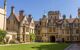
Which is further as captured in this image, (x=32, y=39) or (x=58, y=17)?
(x=58, y=17)

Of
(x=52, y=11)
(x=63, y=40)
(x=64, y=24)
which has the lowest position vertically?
(x=63, y=40)

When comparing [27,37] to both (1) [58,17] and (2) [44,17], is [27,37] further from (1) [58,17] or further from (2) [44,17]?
(1) [58,17]

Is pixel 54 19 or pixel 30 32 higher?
pixel 54 19

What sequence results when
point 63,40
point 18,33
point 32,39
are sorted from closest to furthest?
point 18,33 < point 32,39 < point 63,40

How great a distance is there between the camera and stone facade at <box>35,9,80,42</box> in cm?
7050

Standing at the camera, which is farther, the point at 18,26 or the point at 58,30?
the point at 58,30

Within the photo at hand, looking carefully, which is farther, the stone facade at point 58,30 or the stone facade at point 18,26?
the stone facade at point 58,30

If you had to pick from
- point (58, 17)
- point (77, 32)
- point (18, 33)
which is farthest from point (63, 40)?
point (18, 33)

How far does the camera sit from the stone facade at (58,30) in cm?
7050

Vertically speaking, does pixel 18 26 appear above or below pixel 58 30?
above

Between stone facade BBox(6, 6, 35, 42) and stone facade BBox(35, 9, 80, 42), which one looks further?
stone facade BBox(35, 9, 80, 42)

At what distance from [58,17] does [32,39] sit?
17202 millimetres

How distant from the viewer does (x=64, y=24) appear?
2803 inches

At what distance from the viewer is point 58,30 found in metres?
71.5
